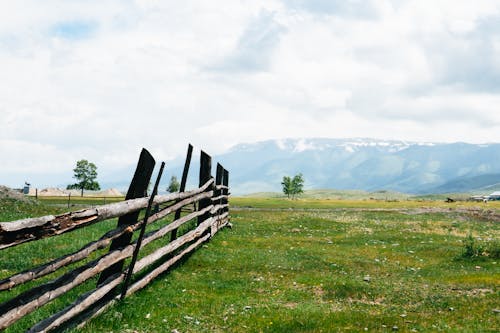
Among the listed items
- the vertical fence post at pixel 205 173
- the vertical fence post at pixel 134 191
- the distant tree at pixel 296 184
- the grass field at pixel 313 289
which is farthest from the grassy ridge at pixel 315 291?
the distant tree at pixel 296 184

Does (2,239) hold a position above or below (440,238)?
above

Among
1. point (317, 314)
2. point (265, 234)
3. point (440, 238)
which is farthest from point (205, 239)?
point (440, 238)

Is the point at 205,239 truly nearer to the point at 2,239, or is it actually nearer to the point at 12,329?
the point at 12,329

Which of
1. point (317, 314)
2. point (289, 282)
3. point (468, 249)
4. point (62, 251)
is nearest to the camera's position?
point (317, 314)

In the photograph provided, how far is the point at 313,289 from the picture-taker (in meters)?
12.3

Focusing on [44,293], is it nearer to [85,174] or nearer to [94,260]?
[94,260]

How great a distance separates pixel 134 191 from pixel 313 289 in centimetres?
556

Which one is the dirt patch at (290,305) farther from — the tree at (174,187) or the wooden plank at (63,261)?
the tree at (174,187)

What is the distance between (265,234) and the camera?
24000 millimetres

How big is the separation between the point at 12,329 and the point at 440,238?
21.8m

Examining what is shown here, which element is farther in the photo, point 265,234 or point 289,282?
point 265,234

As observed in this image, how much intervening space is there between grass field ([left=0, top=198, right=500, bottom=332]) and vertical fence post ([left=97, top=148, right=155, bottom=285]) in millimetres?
887

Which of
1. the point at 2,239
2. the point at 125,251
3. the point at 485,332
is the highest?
the point at 2,239

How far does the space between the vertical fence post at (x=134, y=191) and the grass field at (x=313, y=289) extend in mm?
887
